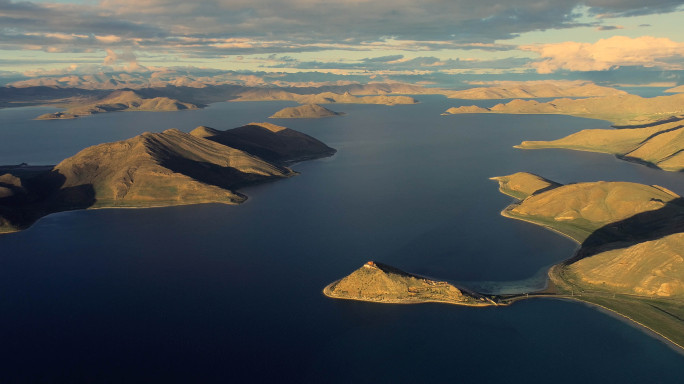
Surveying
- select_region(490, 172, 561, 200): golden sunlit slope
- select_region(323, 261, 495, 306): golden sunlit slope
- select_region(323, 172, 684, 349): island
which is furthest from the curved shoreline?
select_region(490, 172, 561, 200): golden sunlit slope

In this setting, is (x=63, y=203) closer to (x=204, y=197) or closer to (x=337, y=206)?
(x=204, y=197)

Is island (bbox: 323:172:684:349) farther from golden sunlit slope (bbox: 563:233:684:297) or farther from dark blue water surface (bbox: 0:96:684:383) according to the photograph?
dark blue water surface (bbox: 0:96:684:383)

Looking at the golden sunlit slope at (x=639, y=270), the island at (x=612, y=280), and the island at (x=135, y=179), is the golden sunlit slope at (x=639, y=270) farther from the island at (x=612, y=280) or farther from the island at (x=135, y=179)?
the island at (x=135, y=179)

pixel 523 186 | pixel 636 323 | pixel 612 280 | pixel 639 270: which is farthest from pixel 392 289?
pixel 523 186

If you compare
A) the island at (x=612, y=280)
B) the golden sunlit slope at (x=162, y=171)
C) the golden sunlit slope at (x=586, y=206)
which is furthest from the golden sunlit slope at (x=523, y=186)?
the golden sunlit slope at (x=162, y=171)

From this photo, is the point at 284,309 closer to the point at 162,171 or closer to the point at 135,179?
the point at 162,171

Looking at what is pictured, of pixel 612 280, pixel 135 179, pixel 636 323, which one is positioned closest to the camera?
pixel 636 323
